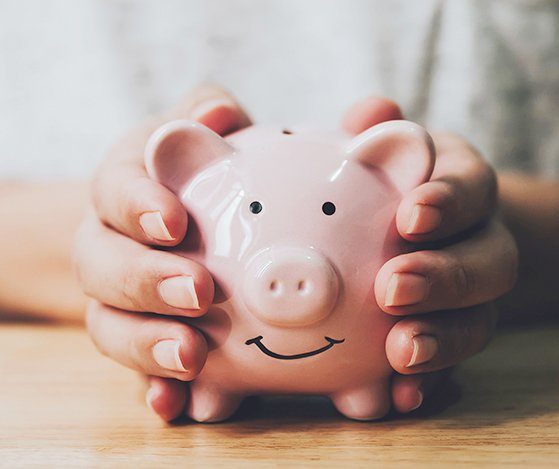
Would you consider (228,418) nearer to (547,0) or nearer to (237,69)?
(237,69)

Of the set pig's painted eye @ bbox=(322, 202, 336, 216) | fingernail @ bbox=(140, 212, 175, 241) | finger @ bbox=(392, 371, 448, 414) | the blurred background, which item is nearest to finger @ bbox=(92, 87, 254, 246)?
fingernail @ bbox=(140, 212, 175, 241)

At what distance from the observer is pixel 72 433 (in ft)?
2.02

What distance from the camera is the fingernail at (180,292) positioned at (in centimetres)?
56

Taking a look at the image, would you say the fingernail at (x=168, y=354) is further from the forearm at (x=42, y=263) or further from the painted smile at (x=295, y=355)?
the forearm at (x=42, y=263)

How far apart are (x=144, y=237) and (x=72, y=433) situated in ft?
0.52

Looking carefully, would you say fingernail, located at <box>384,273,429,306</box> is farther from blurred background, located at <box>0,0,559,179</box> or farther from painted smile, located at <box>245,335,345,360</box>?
blurred background, located at <box>0,0,559,179</box>

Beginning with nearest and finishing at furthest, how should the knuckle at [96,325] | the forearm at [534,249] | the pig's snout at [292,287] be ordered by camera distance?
the pig's snout at [292,287]
the knuckle at [96,325]
the forearm at [534,249]

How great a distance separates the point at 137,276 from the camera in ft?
1.98

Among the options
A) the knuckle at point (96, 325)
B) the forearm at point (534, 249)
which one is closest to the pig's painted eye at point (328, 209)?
the knuckle at point (96, 325)

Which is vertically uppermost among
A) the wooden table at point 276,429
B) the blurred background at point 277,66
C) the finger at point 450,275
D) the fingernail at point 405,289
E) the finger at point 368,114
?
the blurred background at point 277,66

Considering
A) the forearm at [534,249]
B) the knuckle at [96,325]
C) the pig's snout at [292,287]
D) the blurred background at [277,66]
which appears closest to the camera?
the pig's snout at [292,287]

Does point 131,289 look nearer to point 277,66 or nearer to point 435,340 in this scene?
point 435,340

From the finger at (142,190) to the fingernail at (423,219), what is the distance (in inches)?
6.5

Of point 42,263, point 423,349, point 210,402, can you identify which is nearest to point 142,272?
point 210,402
